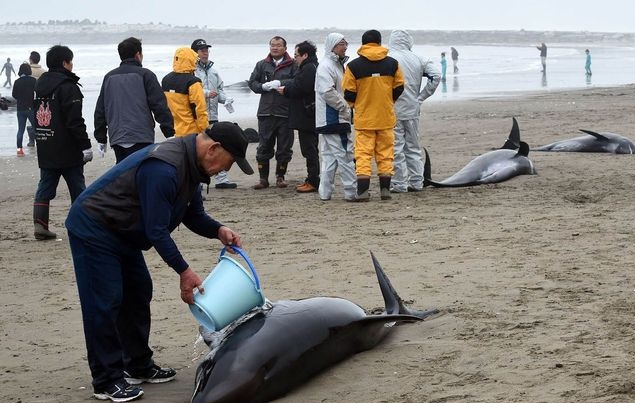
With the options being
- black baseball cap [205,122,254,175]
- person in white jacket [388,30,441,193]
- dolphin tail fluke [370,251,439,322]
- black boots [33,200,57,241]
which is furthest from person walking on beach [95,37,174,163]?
black baseball cap [205,122,254,175]

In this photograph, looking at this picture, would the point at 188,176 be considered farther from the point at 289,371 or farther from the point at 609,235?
the point at 609,235

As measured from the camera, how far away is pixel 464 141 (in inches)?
742

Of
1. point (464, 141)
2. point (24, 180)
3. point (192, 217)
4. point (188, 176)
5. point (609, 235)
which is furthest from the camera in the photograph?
point (464, 141)

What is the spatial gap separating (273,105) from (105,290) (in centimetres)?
786

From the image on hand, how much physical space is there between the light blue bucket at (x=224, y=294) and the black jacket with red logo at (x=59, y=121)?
5258 millimetres


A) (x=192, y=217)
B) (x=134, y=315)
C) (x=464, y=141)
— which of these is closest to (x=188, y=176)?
(x=192, y=217)

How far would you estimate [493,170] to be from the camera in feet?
45.2

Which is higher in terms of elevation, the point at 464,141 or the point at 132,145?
→ the point at 132,145

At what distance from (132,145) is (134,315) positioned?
4.72 m

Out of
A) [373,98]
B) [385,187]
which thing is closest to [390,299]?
[373,98]

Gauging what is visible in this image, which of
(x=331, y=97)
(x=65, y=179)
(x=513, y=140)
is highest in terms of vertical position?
(x=331, y=97)

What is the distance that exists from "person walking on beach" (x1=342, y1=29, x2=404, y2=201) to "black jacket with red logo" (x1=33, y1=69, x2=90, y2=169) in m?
3.20

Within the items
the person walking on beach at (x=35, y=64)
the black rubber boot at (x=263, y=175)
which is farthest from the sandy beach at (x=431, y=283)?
the person walking on beach at (x=35, y=64)

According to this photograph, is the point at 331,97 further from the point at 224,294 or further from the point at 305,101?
the point at 224,294
